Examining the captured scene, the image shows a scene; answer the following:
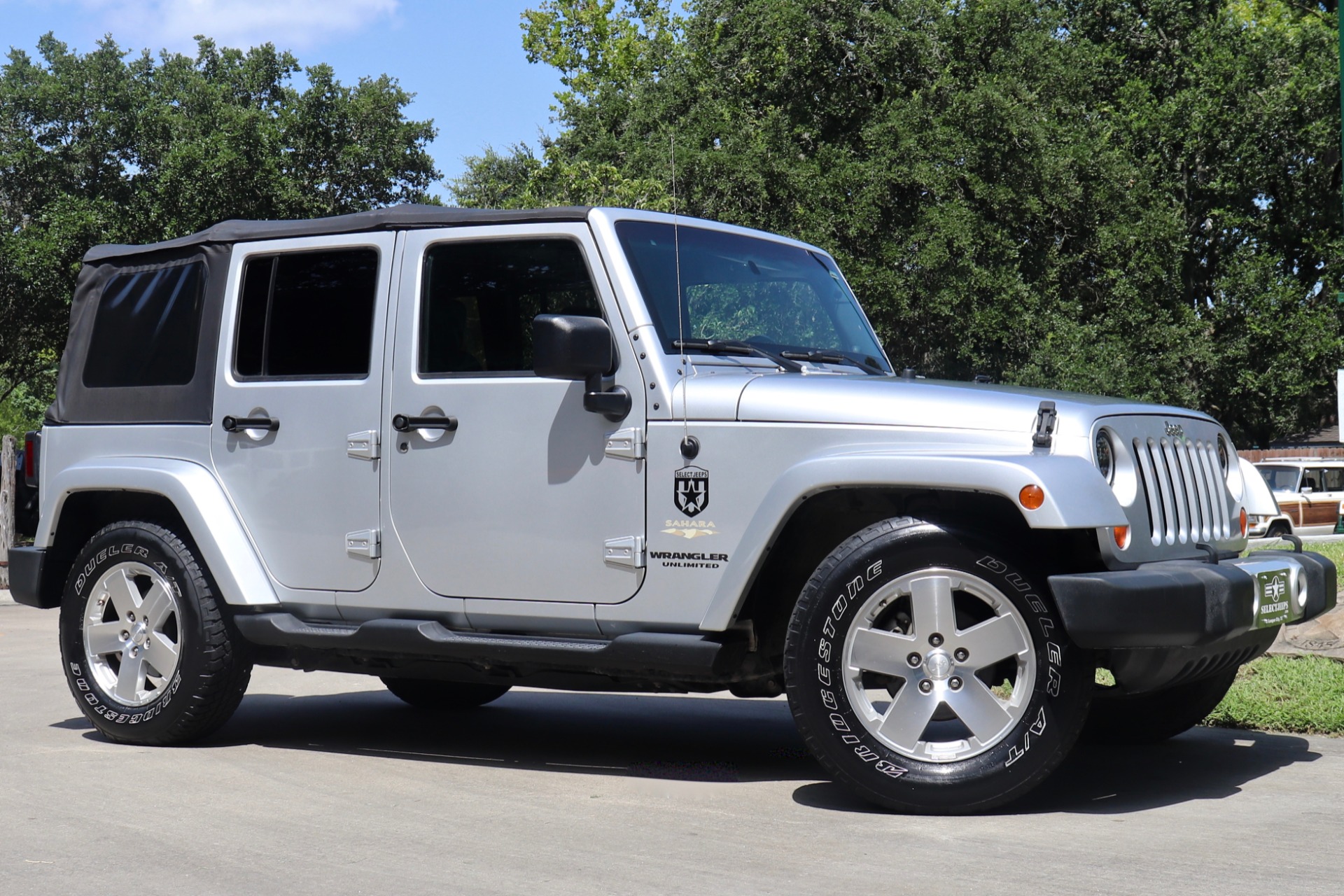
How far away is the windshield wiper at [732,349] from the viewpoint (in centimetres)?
537

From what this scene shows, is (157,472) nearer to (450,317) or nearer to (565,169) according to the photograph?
(450,317)

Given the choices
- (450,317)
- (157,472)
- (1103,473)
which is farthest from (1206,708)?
(157,472)

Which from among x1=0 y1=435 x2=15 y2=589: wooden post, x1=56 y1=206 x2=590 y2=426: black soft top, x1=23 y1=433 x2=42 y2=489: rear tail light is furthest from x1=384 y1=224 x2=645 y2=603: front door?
x1=0 y1=435 x2=15 y2=589: wooden post

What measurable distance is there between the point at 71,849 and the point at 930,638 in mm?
2712

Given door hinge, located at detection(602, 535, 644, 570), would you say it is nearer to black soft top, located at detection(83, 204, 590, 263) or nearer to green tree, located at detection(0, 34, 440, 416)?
black soft top, located at detection(83, 204, 590, 263)

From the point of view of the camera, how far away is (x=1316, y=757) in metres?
5.81

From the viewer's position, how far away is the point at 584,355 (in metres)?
5.09

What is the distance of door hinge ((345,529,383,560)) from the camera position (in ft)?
18.9

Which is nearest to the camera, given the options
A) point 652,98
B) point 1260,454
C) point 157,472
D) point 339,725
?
point 157,472

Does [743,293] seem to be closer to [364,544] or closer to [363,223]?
[363,223]

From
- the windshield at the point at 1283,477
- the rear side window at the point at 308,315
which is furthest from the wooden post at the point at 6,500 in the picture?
the windshield at the point at 1283,477

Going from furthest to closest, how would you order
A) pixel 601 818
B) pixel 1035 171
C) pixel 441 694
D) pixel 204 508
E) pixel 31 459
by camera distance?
pixel 1035 171, pixel 441 694, pixel 31 459, pixel 204 508, pixel 601 818

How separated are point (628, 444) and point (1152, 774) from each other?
233cm

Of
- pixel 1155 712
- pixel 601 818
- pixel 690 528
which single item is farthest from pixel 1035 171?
pixel 601 818
